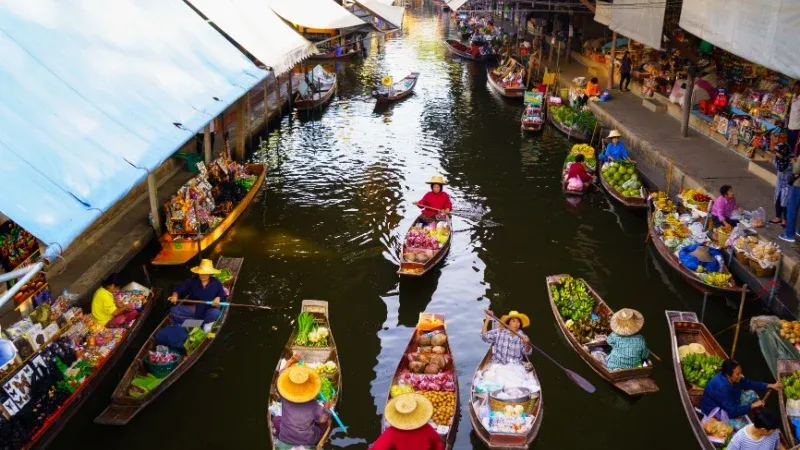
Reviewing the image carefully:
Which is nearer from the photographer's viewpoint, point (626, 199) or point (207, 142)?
point (626, 199)

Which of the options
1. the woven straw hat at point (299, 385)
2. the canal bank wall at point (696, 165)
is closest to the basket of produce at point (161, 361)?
the woven straw hat at point (299, 385)

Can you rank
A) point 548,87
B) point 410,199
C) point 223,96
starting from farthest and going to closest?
point 548,87 → point 410,199 → point 223,96

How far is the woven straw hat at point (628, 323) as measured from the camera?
9.68m

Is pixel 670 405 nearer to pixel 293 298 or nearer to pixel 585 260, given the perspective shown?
pixel 585 260

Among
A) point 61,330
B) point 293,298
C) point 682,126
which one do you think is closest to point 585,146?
point 682,126

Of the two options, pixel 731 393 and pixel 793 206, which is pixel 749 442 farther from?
pixel 793 206

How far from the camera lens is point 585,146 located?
64.6ft

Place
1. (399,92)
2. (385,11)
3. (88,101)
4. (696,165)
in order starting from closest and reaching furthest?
(88,101) → (696,165) → (399,92) → (385,11)

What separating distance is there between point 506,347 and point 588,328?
196 centimetres

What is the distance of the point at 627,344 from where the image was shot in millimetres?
9695

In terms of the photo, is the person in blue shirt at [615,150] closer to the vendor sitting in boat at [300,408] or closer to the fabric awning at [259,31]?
the fabric awning at [259,31]

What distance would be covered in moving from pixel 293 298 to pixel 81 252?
435cm

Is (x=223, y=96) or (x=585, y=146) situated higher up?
(x=223, y=96)

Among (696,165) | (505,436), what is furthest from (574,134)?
(505,436)
